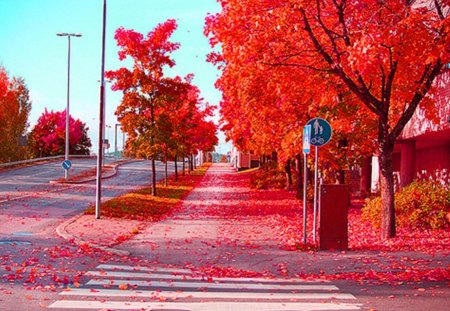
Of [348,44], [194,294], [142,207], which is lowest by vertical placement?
[142,207]

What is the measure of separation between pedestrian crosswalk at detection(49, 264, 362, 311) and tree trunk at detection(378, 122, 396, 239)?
5.52m

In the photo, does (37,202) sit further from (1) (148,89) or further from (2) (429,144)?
(2) (429,144)

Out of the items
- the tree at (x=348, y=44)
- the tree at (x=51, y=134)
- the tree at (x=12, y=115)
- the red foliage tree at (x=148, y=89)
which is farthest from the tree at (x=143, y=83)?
the tree at (x=51, y=134)

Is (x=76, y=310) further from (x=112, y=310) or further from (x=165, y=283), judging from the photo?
(x=165, y=283)

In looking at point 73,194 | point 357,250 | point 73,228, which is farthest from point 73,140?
point 357,250

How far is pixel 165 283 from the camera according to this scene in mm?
9914

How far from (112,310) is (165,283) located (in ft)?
7.51

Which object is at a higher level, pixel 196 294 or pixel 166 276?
pixel 196 294

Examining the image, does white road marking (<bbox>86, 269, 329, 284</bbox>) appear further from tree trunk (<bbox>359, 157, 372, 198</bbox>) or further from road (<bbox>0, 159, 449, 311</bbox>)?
tree trunk (<bbox>359, 157, 372, 198</bbox>)

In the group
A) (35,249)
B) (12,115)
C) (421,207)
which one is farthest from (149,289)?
(12,115)

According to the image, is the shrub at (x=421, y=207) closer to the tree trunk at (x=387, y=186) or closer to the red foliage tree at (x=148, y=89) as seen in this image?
→ the tree trunk at (x=387, y=186)

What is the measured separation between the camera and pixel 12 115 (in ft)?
207

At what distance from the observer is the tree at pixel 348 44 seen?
548 inches

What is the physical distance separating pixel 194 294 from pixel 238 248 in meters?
5.79
